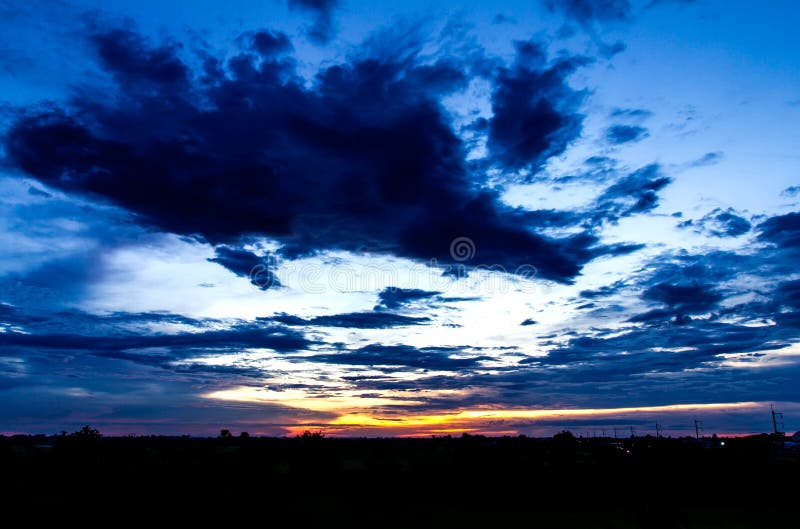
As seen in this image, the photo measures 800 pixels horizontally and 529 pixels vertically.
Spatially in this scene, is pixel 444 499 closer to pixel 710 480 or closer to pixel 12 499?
pixel 710 480

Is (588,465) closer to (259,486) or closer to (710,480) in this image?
(710,480)

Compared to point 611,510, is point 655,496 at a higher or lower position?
higher

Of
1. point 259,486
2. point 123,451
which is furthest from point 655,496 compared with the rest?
point 123,451

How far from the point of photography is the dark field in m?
42.8

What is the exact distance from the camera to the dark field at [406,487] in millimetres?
42781

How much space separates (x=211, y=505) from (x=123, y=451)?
33275mm

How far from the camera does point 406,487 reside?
57.1m

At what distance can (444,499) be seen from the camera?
A: 54656 mm

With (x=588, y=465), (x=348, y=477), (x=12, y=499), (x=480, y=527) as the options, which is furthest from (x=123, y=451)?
(x=588, y=465)

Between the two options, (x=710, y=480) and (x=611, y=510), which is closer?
(x=611, y=510)

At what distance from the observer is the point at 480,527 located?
1663 inches

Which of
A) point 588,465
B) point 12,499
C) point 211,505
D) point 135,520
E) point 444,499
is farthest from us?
point 588,465

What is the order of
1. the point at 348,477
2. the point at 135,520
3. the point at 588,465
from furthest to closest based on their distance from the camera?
the point at 588,465 → the point at 348,477 → the point at 135,520

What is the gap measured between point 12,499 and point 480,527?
3809 centimetres
